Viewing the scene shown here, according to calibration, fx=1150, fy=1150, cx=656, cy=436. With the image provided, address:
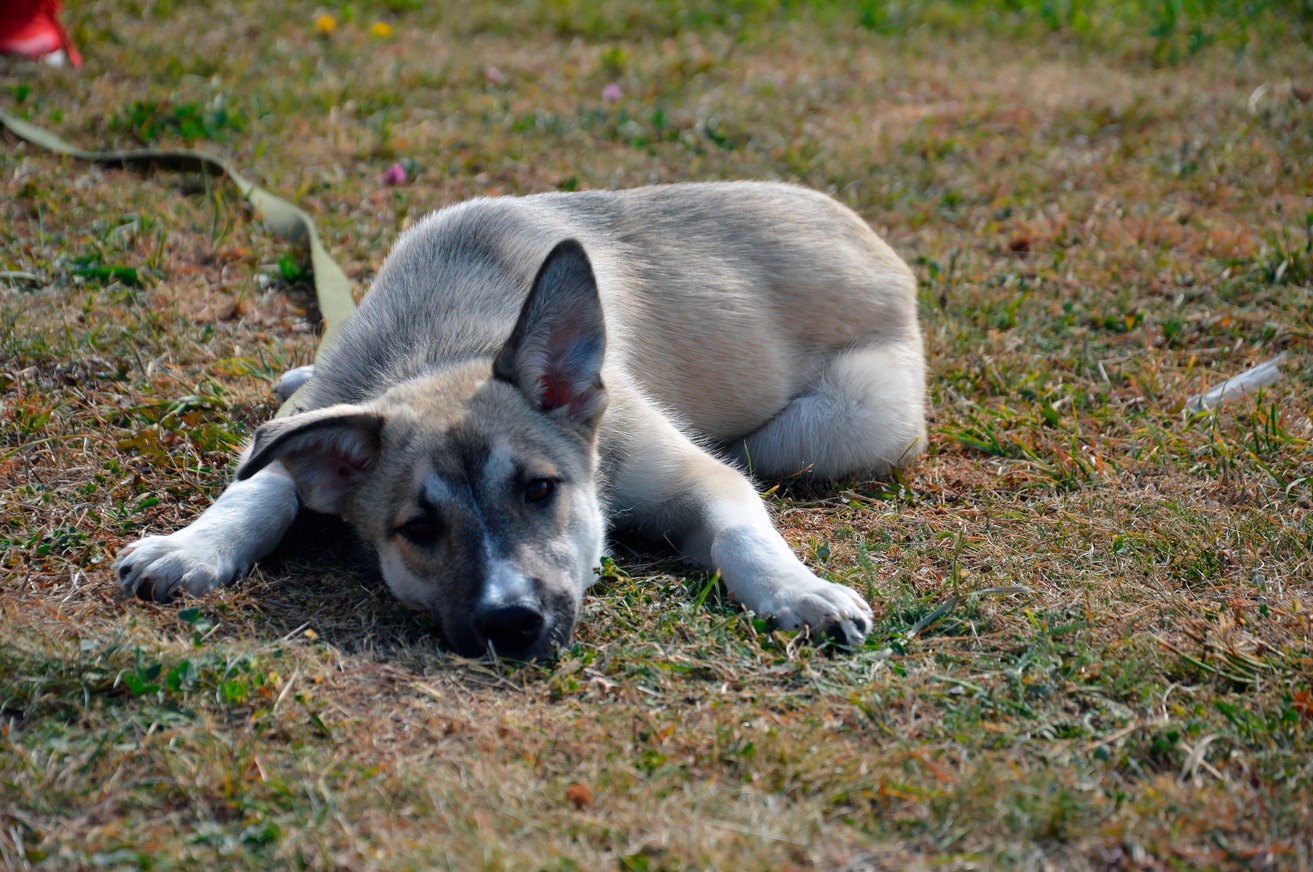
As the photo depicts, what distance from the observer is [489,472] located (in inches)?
140

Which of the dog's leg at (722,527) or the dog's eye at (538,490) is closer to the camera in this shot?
the dog's leg at (722,527)

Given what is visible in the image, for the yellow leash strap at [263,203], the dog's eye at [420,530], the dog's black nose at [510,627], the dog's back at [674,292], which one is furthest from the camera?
the yellow leash strap at [263,203]

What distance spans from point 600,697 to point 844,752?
70 centimetres

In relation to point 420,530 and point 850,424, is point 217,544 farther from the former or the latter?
point 850,424

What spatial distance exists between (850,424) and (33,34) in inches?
277

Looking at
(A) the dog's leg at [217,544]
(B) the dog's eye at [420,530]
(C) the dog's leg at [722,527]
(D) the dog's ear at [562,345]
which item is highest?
(D) the dog's ear at [562,345]

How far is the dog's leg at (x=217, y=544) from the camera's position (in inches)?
141

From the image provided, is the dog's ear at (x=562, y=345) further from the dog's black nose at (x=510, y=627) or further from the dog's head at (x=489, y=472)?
the dog's black nose at (x=510, y=627)

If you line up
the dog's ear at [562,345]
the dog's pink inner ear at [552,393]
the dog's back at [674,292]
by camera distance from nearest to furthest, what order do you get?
the dog's ear at [562,345] → the dog's pink inner ear at [552,393] → the dog's back at [674,292]

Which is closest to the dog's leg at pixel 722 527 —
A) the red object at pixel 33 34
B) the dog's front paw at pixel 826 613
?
the dog's front paw at pixel 826 613

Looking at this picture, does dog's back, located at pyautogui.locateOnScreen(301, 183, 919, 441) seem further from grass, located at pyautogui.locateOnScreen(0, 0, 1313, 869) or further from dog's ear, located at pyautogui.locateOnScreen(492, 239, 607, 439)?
grass, located at pyautogui.locateOnScreen(0, 0, 1313, 869)

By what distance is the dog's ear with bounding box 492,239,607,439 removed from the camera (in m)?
3.68

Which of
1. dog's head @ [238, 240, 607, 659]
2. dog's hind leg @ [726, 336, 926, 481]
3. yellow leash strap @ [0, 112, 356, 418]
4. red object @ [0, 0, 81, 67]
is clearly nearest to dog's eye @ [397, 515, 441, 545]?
dog's head @ [238, 240, 607, 659]

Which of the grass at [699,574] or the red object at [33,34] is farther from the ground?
the red object at [33,34]
